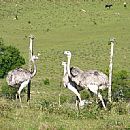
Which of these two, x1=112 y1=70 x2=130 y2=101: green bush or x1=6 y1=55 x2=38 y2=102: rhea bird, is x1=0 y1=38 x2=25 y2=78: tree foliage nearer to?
x1=112 y1=70 x2=130 y2=101: green bush

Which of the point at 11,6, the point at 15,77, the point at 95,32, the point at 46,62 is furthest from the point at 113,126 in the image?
the point at 11,6

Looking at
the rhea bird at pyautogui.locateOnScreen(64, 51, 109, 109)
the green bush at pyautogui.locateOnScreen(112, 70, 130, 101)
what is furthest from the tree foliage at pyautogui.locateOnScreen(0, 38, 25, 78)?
the rhea bird at pyautogui.locateOnScreen(64, 51, 109, 109)

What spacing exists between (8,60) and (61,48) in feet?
45.8

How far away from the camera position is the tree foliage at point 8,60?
105 ft

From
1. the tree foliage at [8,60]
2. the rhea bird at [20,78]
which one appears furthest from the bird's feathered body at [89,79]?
the tree foliage at [8,60]

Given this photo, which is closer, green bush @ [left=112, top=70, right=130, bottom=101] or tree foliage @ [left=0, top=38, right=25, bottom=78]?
green bush @ [left=112, top=70, right=130, bottom=101]

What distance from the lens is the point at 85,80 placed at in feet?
54.2

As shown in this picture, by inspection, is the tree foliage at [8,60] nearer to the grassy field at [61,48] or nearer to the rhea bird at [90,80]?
the grassy field at [61,48]

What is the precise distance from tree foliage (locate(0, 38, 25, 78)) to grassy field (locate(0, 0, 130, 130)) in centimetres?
150

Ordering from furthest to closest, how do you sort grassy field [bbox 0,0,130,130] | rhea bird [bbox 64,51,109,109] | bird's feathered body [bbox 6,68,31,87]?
bird's feathered body [bbox 6,68,31,87] → rhea bird [bbox 64,51,109,109] → grassy field [bbox 0,0,130,130]

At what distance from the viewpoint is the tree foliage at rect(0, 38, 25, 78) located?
3200cm

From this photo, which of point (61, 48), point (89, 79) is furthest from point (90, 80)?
point (61, 48)

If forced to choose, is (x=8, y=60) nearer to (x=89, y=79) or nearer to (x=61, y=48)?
(x=61, y=48)

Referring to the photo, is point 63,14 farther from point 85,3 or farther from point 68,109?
point 68,109
